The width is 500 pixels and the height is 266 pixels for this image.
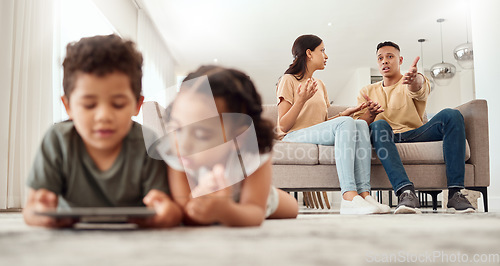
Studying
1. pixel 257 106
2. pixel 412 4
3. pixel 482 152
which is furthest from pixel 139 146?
pixel 412 4

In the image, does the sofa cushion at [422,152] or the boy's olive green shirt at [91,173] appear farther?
the sofa cushion at [422,152]

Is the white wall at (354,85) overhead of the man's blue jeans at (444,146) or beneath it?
overhead

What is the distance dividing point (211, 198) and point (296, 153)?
5.30 feet

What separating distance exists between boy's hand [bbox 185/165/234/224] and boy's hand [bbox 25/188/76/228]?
238mm

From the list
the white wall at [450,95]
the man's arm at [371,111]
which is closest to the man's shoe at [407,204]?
the man's arm at [371,111]

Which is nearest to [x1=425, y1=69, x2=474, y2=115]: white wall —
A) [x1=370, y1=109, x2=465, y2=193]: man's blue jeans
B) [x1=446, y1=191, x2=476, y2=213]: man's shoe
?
[x1=370, y1=109, x2=465, y2=193]: man's blue jeans

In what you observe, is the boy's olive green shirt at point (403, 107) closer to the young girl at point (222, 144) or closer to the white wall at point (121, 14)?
the young girl at point (222, 144)

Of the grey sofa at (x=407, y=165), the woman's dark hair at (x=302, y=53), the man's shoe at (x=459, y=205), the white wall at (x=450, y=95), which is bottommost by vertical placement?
the man's shoe at (x=459, y=205)

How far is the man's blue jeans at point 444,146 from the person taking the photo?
2050 mm

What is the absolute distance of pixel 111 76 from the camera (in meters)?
0.77

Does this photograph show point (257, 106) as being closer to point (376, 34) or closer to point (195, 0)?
point (195, 0)

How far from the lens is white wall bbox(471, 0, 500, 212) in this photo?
3.06m

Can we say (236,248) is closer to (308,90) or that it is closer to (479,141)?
(308,90)

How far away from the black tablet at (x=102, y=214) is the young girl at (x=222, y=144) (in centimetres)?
8
